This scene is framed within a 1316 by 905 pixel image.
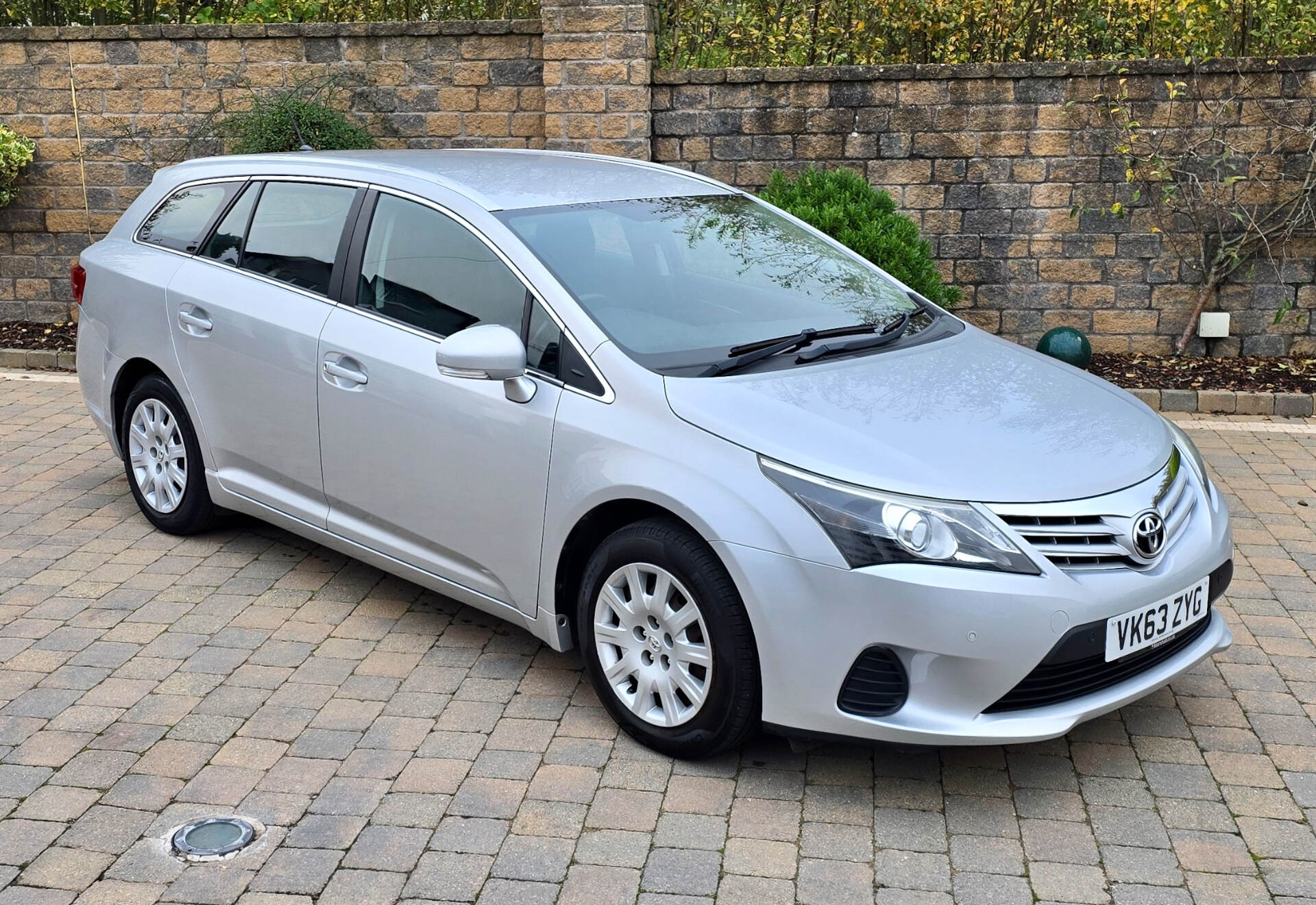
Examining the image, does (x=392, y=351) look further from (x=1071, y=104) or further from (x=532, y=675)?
(x=1071, y=104)

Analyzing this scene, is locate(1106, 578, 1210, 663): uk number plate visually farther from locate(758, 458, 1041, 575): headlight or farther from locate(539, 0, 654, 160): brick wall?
locate(539, 0, 654, 160): brick wall

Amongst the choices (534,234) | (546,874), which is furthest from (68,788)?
(534,234)

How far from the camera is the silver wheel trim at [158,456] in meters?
5.70

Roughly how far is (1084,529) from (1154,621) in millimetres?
386

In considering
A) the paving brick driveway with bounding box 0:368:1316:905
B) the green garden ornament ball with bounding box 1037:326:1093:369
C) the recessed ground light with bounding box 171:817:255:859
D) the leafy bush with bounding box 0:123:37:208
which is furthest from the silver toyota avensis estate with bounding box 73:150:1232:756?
the leafy bush with bounding box 0:123:37:208

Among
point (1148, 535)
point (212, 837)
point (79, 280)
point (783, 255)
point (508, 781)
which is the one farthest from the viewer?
point (79, 280)

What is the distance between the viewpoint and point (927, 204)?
9383mm

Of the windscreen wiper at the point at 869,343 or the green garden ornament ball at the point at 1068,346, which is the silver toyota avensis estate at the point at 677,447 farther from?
the green garden ornament ball at the point at 1068,346

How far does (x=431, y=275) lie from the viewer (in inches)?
181

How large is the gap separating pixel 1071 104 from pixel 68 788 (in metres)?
7.71

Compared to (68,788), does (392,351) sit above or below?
above

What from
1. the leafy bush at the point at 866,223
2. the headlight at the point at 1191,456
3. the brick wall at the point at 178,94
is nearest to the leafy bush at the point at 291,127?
the brick wall at the point at 178,94

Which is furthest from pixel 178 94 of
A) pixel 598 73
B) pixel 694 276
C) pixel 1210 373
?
pixel 1210 373

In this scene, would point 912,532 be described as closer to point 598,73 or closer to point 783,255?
point 783,255
